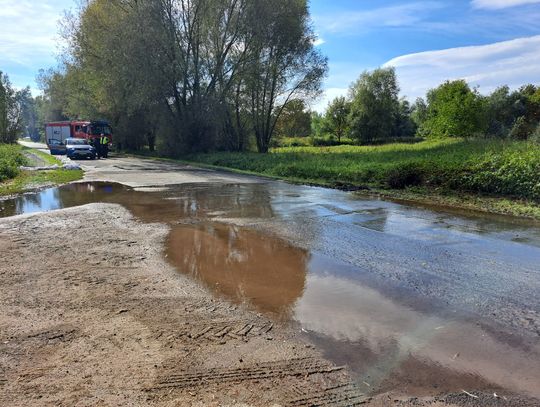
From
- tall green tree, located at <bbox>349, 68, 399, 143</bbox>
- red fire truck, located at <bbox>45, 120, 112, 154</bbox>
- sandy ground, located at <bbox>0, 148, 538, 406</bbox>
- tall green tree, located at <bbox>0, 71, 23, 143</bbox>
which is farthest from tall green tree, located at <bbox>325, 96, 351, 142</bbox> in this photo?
sandy ground, located at <bbox>0, 148, 538, 406</bbox>

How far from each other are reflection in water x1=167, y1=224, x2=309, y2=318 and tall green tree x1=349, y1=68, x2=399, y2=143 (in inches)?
1963

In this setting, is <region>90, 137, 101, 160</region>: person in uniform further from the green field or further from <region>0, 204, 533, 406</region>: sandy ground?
<region>0, 204, 533, 406</region>: sandy ground

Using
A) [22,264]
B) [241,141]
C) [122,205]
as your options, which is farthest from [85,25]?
[22,264]

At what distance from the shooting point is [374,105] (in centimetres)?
5619

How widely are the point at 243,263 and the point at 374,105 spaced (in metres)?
52.9

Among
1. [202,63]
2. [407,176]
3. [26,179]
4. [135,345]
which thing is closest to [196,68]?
[202,63]

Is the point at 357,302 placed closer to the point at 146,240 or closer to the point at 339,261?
the point at 339,261

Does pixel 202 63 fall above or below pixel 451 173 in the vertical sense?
above

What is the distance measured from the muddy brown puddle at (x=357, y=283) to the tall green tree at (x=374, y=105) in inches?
1777

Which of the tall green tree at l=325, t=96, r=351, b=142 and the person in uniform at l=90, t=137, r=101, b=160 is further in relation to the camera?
the tall green tree at l=325, t=96, r=351, b=142

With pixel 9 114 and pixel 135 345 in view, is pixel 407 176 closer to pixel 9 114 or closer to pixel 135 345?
pixel 135 345

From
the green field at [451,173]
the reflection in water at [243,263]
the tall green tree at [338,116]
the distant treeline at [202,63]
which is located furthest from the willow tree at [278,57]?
the tall green tree at [338,116]

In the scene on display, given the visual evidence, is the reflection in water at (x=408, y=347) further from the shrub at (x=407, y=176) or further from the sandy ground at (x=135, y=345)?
the shrub at (x=407, y=176)

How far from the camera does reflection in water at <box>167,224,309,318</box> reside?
5.73m
